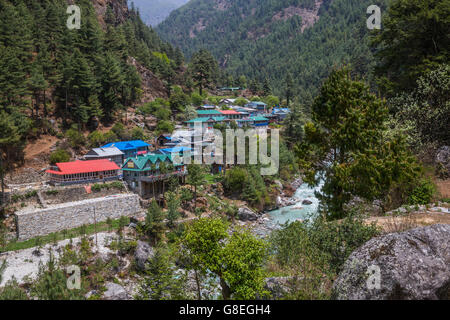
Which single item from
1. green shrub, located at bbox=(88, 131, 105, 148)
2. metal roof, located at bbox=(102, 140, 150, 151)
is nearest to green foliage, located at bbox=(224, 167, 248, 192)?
metal roof, located at bbox=(102, 140, 150, 151)

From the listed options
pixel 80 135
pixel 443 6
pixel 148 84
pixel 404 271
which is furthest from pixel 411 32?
pixel 148 84

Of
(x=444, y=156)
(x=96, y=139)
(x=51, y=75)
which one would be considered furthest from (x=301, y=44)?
(x=444, y=156)

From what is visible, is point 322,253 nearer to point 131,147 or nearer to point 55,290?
point 55,290

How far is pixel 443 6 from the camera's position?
18.4 metres

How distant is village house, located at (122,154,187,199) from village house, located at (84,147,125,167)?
398 centimetres

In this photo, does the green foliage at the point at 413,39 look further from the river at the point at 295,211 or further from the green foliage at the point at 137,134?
the green foliage at the point at 137,134

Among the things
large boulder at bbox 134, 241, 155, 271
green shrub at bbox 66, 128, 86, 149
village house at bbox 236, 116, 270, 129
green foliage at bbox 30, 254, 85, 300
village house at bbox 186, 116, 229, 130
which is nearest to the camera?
green foliage at bbox 30, 254, 85, 300

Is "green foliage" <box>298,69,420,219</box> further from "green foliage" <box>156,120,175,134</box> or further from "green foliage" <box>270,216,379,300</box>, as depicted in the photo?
"green foliage" <box>156,120,175,134</box>

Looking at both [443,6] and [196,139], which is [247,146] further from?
[443,6]

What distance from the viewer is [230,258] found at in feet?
35.6

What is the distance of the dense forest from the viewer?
29297 millimetres

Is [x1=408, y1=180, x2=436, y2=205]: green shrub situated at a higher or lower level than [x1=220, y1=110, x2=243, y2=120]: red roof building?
lower

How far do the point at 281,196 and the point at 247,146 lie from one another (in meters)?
8.30

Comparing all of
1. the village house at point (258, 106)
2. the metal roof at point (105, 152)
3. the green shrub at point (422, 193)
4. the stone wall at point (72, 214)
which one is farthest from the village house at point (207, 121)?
the green shrub at point (422, 193)
